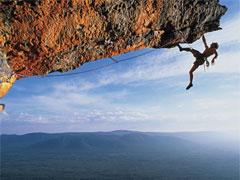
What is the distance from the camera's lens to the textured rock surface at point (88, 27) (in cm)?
837

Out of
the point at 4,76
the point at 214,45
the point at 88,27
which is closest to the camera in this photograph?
the point at 4,76

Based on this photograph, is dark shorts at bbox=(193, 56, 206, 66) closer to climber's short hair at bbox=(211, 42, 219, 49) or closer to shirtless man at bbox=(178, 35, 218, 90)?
shirtless man at bbox=(178, 35, 218, 90)

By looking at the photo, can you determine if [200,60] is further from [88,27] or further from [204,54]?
[88,27]

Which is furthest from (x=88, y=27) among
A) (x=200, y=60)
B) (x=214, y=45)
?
(x=214, y=45)

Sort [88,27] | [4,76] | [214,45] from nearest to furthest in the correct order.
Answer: [4,76]
[88,27]
[214,45]

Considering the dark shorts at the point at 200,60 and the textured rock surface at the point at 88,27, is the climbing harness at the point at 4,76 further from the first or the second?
the dark shorts at the point at 200,60

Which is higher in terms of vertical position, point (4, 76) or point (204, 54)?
point (204, 54)

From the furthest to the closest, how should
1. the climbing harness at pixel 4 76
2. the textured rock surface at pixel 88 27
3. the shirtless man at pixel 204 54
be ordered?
the shirtless man at pixel 204 54, the climbing harness at pixel 4 76, the textured rock surface at pixel 88 27

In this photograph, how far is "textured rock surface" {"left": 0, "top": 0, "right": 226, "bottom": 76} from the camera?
27.5ft

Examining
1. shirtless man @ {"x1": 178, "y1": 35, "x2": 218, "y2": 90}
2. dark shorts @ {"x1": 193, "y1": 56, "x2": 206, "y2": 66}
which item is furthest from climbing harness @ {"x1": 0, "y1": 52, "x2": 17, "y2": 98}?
dark shorts @ {"x1": 193, "y1": 56, "x2": 206, "y2": 66}

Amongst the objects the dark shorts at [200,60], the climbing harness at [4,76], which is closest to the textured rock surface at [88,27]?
the climbing harness at [4,76]

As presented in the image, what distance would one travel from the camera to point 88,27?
30.0ft

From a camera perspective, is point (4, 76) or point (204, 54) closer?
point (4, 76)

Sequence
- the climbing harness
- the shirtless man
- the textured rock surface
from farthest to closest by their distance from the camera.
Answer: the shirtless man → the climbing harness → the textured rock surface
